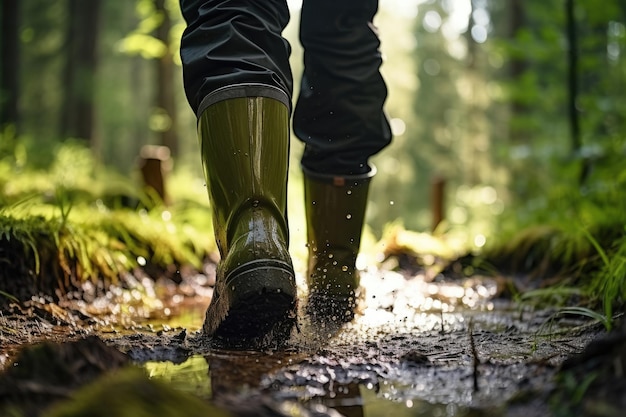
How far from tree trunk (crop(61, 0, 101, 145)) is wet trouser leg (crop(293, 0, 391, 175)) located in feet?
32.7

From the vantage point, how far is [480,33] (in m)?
18.7

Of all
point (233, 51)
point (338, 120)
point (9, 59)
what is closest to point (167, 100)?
point (9, 59)

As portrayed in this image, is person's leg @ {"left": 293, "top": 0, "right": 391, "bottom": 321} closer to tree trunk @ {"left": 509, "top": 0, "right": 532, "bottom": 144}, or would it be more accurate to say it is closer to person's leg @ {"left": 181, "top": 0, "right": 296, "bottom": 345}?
person's leg @ {"left": 181, "top": 0, "right": 296, "bottom": 345}

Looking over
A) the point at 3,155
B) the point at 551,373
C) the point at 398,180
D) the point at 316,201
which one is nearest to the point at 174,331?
the point at 316,201

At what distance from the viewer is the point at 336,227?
88.0 inches

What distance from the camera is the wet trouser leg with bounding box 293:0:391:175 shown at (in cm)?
221

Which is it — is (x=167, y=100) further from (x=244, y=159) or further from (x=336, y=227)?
(x=244, y=159)

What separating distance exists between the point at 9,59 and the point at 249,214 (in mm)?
7761

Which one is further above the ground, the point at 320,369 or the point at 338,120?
the point at 338,120

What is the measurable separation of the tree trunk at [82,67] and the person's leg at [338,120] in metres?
9.99

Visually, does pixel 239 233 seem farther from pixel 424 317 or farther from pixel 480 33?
pixel 480 33

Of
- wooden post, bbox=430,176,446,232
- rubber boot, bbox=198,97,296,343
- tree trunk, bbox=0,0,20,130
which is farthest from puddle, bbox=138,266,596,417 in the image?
tree trunk, bbox=0,0,20,130

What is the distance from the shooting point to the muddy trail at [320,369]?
0.86m

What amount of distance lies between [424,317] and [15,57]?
770 centimetres
